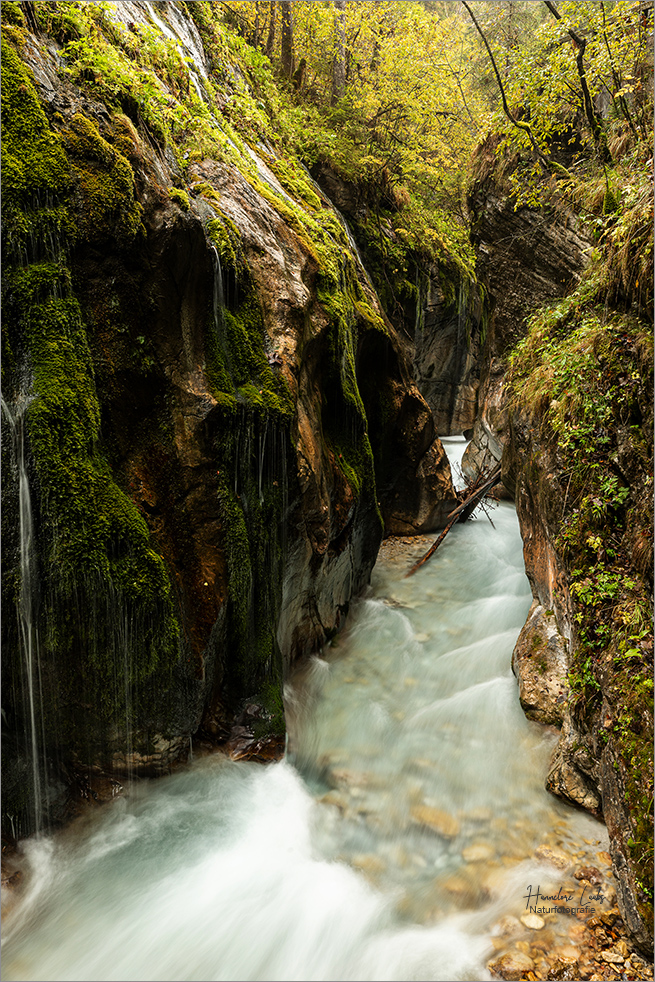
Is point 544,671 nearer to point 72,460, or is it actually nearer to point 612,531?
point 612,531

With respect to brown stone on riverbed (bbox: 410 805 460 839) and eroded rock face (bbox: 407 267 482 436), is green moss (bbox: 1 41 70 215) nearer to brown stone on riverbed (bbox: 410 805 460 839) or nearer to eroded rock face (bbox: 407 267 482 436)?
brown stone on riverbed (bbox: 410 805 460 839)

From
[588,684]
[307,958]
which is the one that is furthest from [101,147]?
[307,958]

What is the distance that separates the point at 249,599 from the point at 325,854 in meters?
2.38

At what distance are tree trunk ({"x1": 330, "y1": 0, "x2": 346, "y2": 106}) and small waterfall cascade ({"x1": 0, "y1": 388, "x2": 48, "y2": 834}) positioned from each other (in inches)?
483

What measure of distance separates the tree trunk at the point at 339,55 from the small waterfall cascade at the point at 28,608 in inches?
483

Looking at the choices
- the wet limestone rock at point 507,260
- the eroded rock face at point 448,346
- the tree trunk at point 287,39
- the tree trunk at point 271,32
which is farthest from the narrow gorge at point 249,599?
the eroded rock face at point 448,346

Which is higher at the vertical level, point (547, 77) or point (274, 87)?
point (274, 87)

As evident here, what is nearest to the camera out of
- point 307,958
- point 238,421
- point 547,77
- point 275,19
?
point 307,958

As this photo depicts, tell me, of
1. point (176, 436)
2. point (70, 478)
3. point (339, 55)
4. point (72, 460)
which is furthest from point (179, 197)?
point (339, 55)

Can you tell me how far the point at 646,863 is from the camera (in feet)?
11.0

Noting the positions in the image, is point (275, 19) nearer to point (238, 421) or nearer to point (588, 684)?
point (238, 421)

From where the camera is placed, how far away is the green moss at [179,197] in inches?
199

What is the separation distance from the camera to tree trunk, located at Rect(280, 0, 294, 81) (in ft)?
39.8

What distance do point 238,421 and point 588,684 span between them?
399 centimetres
